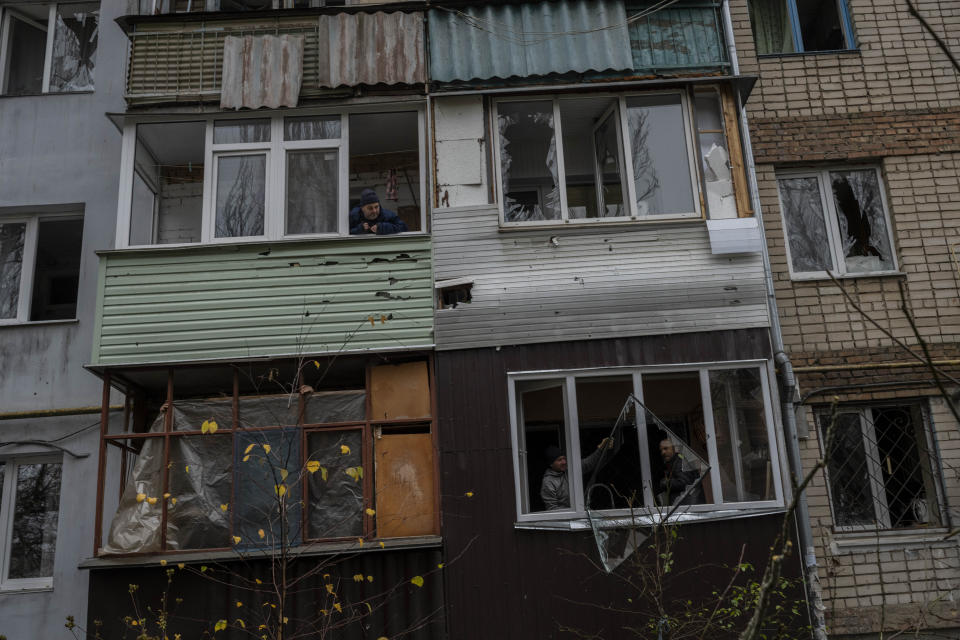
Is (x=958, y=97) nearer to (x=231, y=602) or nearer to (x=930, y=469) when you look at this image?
(x=930, y=469)

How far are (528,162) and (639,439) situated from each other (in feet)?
11.2

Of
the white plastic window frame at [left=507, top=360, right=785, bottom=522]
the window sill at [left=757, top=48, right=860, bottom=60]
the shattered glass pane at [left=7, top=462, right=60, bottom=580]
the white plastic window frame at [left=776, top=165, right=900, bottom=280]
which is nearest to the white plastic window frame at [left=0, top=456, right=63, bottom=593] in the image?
the shattered glass pane at [left=7, top=462, right=60, bottom=580]

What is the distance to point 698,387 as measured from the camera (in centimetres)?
958

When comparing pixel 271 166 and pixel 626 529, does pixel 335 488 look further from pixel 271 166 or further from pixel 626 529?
pixel 271 166

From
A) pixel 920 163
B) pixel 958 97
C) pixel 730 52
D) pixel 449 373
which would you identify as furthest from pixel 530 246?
pixel 958 97

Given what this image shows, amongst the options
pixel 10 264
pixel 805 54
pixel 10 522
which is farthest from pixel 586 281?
pixel 10 264

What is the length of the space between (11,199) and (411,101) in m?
5.17

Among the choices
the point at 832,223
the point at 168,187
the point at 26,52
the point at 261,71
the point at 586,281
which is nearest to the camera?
the point at 586,281

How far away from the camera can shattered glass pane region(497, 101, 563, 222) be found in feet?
33.8

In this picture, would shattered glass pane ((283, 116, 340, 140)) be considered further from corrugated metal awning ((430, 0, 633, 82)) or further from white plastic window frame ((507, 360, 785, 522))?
white plastic window frame ((507, 360, 785, 522))

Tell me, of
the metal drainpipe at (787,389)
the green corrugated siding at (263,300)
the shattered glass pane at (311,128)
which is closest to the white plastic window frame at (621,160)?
the metal drainpipe at (787,389)

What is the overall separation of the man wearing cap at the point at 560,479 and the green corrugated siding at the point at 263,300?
1.87 m

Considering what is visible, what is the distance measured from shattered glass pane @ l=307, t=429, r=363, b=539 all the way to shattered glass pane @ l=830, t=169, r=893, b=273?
6.22 meters

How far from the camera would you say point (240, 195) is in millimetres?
10391
